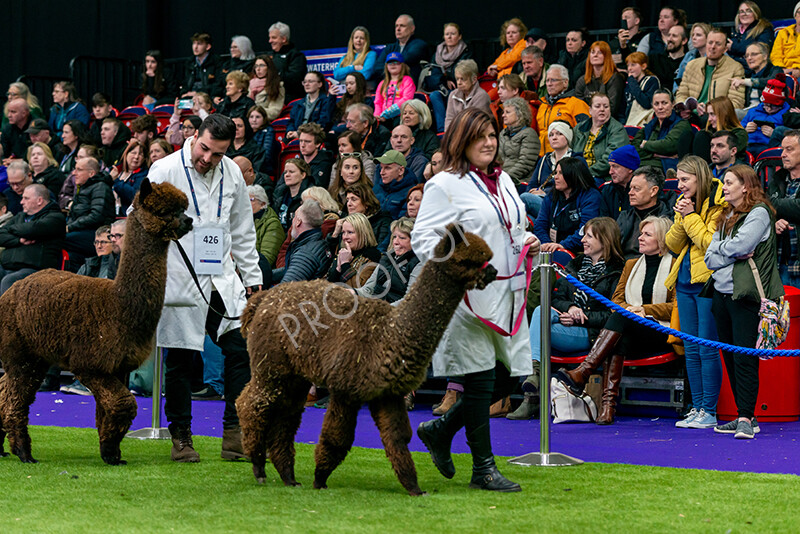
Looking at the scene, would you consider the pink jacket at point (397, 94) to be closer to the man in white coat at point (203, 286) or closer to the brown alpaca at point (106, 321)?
the man in white coat at point (203, 286)

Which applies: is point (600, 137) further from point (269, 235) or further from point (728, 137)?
point (269, 235)

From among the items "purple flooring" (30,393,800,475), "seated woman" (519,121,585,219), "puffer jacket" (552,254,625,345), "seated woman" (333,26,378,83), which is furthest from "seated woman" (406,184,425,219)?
"seated woman" (333,26,378,83)

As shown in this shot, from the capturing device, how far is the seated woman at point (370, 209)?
1058cm

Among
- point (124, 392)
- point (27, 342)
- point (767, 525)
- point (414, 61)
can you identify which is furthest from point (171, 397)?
point (414, 61)

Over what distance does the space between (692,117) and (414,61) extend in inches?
186

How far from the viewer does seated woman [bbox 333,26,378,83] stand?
15.3 m

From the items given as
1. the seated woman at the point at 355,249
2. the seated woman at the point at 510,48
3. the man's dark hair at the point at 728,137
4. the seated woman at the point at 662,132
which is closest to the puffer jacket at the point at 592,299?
the man's dark hair at the point at 728,137

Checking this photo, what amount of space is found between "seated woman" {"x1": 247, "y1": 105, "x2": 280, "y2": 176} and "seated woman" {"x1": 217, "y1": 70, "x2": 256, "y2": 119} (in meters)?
0.85

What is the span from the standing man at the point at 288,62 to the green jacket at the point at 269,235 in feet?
15.1

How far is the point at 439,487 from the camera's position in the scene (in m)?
5.80

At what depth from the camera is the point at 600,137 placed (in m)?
11.5

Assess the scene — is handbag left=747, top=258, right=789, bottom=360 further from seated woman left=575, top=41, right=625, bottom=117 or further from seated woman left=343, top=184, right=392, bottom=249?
seated woman left=575, top=41, right=625, bottom=117

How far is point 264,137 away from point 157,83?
14.5 feet

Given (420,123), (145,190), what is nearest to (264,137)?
(420,123)
